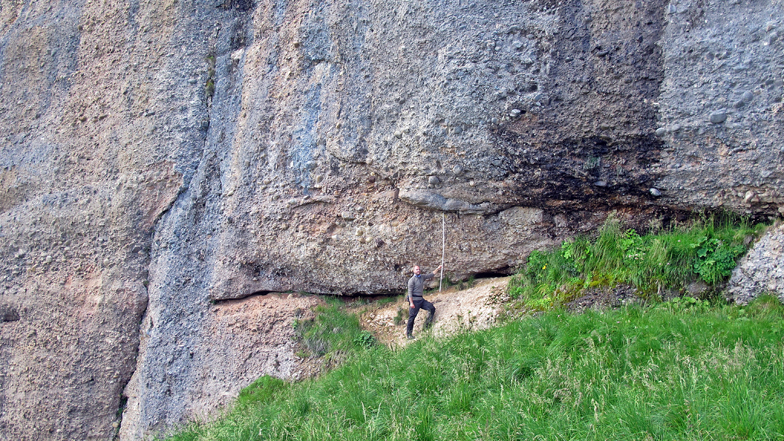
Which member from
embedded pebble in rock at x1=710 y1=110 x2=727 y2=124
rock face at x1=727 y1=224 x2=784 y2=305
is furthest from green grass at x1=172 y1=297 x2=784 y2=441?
embedded pebble in rock at x1=710 y1=110 x2=727 y2=124

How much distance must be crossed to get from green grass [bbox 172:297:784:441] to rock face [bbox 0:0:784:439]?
6.64ft

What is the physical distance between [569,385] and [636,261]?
3.22 meters

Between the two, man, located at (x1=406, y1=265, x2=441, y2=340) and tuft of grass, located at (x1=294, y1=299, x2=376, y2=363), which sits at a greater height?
man, located at (x1=406, y1=265, x2=441, y2=340)

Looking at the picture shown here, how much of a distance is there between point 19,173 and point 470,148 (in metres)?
9.10

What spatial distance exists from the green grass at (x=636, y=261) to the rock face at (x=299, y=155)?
0.28 m

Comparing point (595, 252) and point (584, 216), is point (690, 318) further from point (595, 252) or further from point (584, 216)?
point (584, 216)

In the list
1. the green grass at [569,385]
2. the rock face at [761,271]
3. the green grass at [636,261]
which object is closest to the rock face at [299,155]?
the green grass at [636,261]

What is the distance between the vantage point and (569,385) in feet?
14.6

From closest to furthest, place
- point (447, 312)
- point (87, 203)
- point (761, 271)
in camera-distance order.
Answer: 1. point (761, 271)
2. point (447, 312)
3. point (87, 203)

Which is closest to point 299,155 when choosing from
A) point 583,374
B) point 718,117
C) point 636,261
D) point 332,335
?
point 332,335

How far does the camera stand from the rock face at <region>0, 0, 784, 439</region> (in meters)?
7.00

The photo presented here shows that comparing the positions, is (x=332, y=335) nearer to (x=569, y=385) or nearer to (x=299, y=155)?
(x=299, y=155)

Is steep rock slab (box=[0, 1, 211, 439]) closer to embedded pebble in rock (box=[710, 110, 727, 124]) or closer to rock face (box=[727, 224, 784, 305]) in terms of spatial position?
embedded pebble in rock (box=[710, 110, 727, 124])

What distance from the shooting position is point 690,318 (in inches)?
224
